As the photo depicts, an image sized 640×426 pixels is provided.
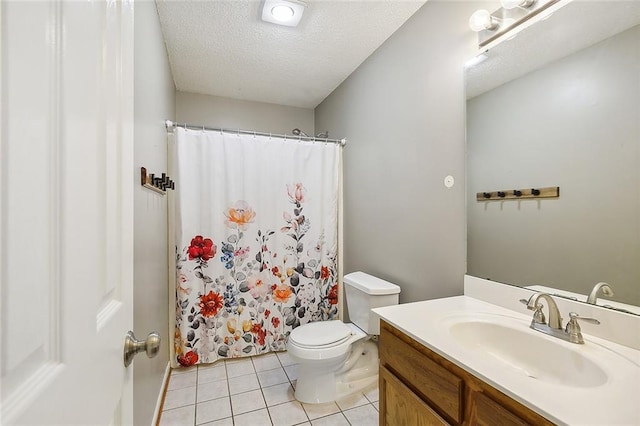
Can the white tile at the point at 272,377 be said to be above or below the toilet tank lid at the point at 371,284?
below

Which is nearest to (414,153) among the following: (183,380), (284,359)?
(284,359)

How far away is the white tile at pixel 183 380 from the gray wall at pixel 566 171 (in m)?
2.02

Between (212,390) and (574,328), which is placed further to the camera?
(212,390)

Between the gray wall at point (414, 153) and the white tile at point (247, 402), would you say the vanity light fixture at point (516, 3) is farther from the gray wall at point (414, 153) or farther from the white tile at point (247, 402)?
the white tile at point (247, 402)

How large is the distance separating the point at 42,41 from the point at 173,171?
2.03 metres

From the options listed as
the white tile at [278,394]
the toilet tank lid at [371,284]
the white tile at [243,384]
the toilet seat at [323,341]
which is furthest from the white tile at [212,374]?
the toilet tank lid at [371,284]

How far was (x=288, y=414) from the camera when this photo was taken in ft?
5.56

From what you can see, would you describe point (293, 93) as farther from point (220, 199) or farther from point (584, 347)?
point (584, 347)

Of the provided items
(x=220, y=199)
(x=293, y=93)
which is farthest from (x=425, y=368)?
(x=293, y=93)

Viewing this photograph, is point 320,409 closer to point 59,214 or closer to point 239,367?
point 239,367

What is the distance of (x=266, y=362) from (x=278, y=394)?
0.44 m

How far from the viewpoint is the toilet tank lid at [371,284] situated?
1.82 metres

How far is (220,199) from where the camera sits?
2262mm

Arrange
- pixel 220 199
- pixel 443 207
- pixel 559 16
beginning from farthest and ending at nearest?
pixel 220 199, pixel 443 207, pixel 559 16
